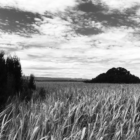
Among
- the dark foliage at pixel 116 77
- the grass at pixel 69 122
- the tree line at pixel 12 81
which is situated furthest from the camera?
the dark foliage at pixel 116 77

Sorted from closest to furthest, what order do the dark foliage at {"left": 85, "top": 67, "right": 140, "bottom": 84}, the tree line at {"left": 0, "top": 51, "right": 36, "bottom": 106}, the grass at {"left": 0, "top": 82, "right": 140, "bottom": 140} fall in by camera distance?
the grass at {"left": 0, "top": 82, "right": 140, "bottom": 140} → the tree line at {"left": 0, "top": 51, "right": 36, "bottom": 106} → the dark foliage at {"left": 85, "top": 67, "right": 140, "bottom": 84}

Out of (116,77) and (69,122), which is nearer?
Result: (69,122)

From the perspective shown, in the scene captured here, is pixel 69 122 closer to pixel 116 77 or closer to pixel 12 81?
pixel 12 81

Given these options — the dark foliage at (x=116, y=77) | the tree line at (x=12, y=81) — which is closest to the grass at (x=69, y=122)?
the tree line at (x=12, y=81)

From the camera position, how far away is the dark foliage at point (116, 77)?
77.2ft

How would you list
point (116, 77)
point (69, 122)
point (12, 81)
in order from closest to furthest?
point (69, 122), point (12, 81), point (116, 77)

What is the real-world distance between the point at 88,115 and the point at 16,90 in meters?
5.09

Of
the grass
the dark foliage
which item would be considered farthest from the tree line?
the dark foliage

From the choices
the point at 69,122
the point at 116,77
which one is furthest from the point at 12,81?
the point at 116,77

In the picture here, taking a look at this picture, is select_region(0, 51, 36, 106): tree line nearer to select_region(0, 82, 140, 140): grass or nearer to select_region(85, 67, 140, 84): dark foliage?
select_region(0, 82, 140, 140): grass

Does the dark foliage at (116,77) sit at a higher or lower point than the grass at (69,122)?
higher

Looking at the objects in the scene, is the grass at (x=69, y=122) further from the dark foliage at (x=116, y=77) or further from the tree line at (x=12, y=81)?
the dark foliage at (x=116, y=77)

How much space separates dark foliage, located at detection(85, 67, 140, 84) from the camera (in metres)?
23.5

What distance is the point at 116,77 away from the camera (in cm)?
2334
